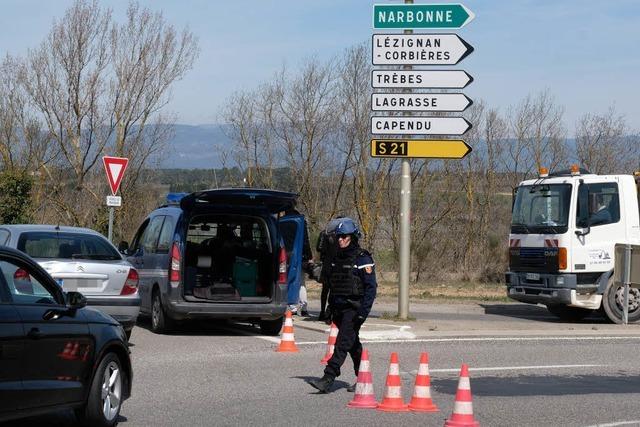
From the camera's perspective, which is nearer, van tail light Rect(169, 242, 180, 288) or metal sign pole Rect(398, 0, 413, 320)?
van tail light Rect(169, 242, 180, 288)

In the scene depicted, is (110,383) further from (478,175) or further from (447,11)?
(478,175)

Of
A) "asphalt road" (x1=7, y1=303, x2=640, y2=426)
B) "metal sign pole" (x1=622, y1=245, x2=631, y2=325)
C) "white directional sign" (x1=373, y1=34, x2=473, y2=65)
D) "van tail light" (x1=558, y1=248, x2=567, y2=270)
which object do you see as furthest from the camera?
"van tail light" (x1=558, y1=248, x2=567, y2=270)

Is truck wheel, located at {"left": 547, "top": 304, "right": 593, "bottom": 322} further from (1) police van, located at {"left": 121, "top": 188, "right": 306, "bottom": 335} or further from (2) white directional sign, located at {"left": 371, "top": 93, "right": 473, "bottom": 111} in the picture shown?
(1) police van, located at {"left": 121, "top": 188, "right": 306, "bottom": 335}

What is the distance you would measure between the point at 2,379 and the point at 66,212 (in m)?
27.8

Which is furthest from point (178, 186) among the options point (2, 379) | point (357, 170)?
point (2, 379)

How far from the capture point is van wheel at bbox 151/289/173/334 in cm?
1588

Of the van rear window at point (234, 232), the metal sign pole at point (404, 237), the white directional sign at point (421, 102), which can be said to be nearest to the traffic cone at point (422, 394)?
the van rear window at point (234, 232)

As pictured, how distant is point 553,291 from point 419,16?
6.10 m

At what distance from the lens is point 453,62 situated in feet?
58.6

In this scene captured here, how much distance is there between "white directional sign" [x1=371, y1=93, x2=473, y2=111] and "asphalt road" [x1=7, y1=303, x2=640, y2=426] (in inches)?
144

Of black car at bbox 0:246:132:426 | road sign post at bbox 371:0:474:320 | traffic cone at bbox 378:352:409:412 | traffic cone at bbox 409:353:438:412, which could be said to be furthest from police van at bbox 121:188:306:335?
black car at bbox 0:246:132:426

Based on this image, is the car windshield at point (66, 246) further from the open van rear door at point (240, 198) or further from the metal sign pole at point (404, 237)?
the metal sign pole at point (404, 237)

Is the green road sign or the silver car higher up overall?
the green road sign

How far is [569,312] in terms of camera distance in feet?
72.2
